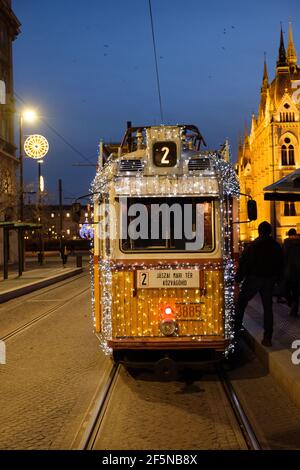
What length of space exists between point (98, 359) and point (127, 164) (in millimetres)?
3322

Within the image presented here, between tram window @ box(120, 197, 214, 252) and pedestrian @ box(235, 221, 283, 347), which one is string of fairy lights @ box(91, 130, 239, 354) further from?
pedestrian @ box(235, 221, 283, 347)

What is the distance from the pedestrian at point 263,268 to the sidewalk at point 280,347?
356mm

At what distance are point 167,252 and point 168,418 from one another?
7.05ft

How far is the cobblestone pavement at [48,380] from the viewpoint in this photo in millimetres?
5738

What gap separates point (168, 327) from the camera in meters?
7.32

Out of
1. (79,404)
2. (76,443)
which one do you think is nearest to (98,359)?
(79,404)

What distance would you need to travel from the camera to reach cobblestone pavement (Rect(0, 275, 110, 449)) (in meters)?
5.74

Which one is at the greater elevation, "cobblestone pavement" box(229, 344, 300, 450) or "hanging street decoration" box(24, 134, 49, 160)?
"hanging street decoration" box(24, 134, 49, 160)

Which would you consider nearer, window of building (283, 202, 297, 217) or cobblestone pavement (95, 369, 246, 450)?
cobblestone pavement (95, 369, 246, 450)

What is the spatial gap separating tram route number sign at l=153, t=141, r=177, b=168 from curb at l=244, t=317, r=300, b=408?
2.96 m

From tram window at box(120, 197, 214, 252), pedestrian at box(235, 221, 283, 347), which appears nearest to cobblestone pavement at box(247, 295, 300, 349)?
pedestrian at box(235, 221, 283, 347)

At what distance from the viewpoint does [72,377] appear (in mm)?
8078

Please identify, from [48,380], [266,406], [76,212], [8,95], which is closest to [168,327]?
[266,406]

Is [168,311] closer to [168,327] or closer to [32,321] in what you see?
[168,327]
